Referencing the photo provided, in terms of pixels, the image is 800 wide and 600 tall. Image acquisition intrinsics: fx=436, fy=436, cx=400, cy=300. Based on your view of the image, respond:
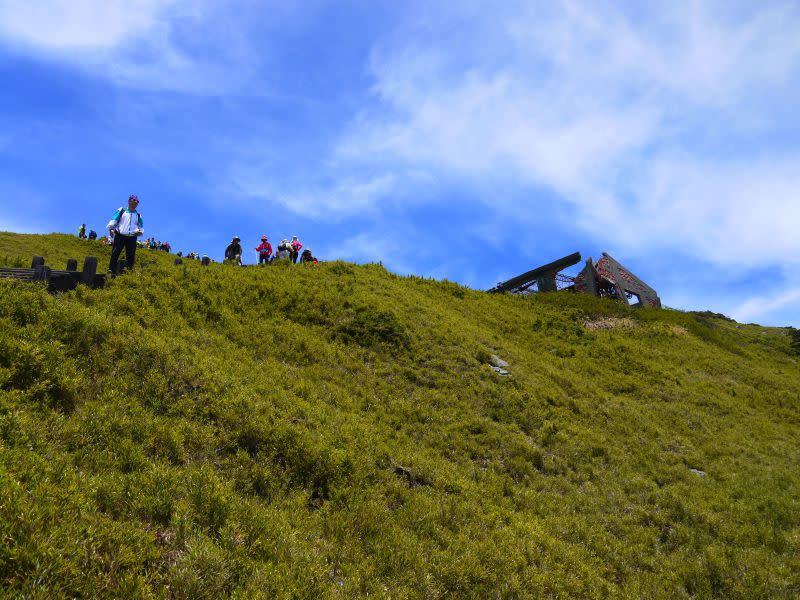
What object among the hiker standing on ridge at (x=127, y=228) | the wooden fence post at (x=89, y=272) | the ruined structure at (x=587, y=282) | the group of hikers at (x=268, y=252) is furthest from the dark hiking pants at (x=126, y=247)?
the ruined structure at (x=587, y=282)

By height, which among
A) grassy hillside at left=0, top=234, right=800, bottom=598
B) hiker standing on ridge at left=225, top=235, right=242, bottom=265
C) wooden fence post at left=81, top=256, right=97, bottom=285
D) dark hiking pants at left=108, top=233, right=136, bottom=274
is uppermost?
hiker standing on ridge at left=225, top=235, right=242, bottom=265

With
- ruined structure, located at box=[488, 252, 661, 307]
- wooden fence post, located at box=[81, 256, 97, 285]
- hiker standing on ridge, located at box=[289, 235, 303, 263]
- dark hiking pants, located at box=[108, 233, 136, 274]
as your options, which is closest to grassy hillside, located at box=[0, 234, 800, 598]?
dark hiking pants, located at box=[108, 233, 136, 274]

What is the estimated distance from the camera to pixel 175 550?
18.6 feet

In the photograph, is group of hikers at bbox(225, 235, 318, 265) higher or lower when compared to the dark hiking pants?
higher

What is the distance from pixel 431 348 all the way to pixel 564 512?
29.2ft

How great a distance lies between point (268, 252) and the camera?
2748cm

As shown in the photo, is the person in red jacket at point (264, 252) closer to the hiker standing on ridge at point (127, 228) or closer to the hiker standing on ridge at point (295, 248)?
the hiker standing on ridge at point (295, 248)

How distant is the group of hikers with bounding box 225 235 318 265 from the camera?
25.3 m

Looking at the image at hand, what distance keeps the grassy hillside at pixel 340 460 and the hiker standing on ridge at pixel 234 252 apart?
12.2 feet

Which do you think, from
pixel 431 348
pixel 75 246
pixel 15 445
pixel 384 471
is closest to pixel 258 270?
pixel 431 348

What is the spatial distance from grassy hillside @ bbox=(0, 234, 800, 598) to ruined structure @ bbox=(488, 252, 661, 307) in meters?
19.7

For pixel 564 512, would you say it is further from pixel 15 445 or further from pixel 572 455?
pixel 15 445

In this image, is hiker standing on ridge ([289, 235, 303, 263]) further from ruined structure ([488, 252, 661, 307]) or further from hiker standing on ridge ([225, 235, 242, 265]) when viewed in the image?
ruined structure ([488, 252, 661, 307])

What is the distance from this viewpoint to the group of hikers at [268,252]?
83.0 feet
